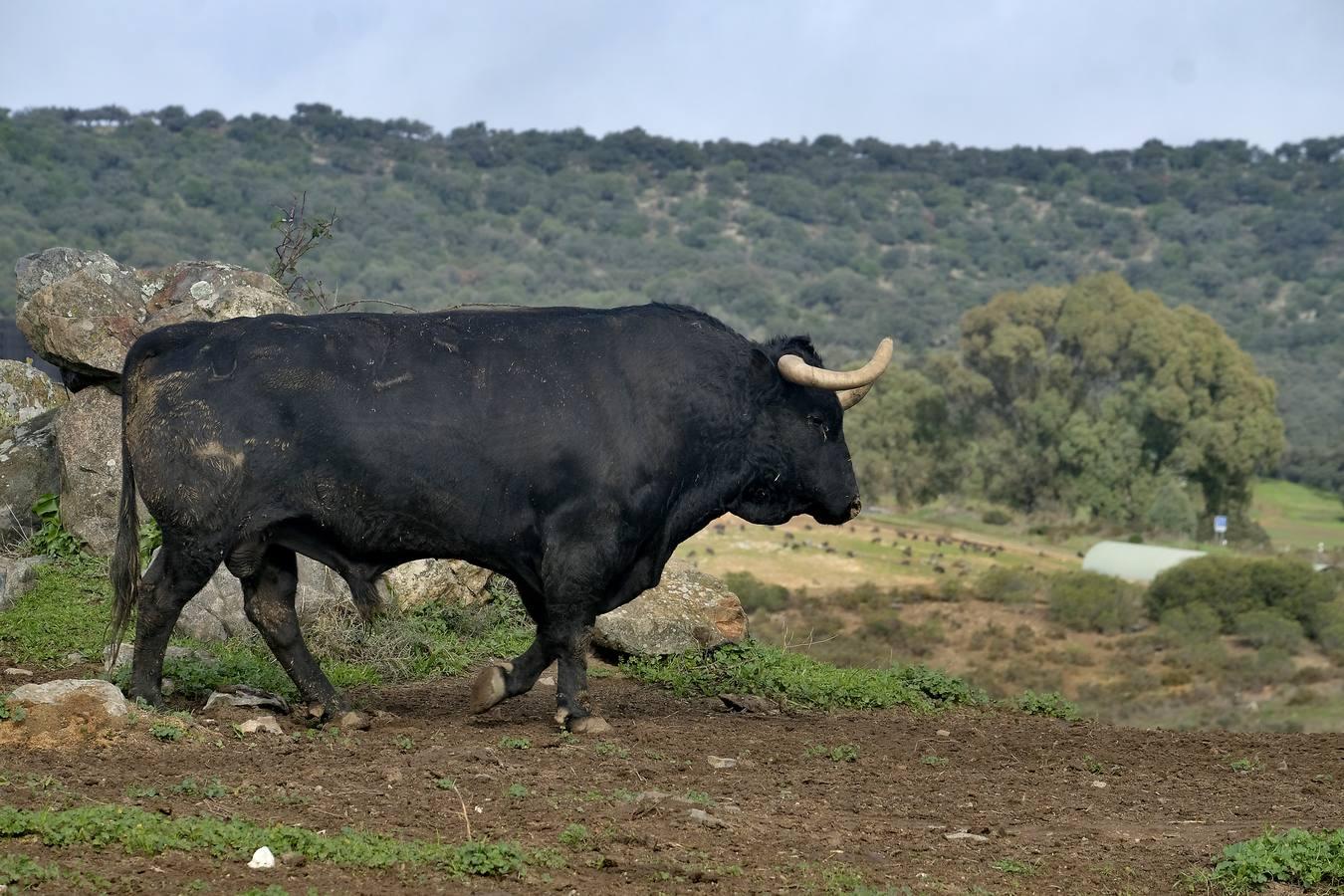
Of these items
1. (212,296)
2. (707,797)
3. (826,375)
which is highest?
(212,296)

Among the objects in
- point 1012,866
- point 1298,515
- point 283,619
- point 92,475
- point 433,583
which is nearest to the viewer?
point 1012,866

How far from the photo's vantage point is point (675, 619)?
42.7ft

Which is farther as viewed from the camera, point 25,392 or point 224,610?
point 25,392

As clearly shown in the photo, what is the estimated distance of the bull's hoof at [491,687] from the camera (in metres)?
9.55

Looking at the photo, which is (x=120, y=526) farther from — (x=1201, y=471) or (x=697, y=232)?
(x=697, y=232)

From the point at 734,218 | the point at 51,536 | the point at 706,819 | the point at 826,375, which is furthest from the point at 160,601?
the point at 734,218

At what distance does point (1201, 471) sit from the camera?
63094mm

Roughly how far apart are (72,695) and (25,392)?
29.5 ft

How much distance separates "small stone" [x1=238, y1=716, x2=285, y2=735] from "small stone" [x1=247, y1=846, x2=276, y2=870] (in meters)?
2.67

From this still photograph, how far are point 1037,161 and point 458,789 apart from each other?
164 metres

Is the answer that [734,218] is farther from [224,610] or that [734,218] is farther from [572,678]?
[572,678]

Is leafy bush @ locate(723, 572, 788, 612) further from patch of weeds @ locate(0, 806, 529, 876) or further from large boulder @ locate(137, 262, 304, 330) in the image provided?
patch of weeds @ locate(0, 806, 529, 876)

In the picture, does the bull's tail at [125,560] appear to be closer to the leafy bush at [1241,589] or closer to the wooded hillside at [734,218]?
the leafy bush at [1241,589]

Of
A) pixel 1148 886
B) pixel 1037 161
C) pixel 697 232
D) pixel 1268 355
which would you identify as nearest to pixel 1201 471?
pixel 1268 355
